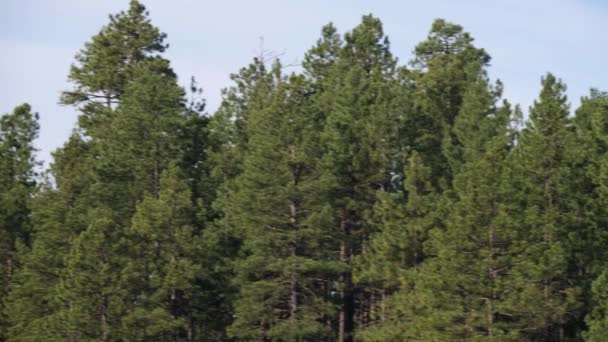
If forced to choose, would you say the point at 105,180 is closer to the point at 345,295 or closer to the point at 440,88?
the point at 345,295

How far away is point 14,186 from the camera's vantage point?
Result: 53.3m

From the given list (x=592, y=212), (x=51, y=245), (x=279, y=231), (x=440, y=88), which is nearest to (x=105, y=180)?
(x=51, y=245)

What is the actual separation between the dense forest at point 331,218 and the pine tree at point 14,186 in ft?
0.51

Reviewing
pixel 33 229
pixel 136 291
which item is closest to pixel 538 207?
pixel 136 291

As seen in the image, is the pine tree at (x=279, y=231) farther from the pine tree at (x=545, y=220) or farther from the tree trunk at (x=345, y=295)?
the pine tree at (x=545, y=220)

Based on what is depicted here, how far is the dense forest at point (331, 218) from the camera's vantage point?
119 feet

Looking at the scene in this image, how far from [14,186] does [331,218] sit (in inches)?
785

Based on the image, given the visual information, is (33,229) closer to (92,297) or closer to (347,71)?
(92,297)

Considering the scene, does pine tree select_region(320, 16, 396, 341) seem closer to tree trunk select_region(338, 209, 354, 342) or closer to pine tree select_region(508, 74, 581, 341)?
tree trunk select_region(338, 209, 354, 342)

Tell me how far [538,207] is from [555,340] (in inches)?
200

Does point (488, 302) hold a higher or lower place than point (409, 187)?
lower

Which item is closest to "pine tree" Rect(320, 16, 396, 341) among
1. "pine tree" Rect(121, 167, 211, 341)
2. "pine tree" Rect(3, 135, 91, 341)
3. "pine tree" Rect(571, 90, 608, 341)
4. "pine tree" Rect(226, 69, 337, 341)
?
"pine tree" Rect(226, 69, 337, 341)

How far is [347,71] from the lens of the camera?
4966 cm

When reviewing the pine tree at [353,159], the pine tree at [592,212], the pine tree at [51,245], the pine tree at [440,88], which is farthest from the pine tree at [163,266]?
the pine tree at [592,212]
